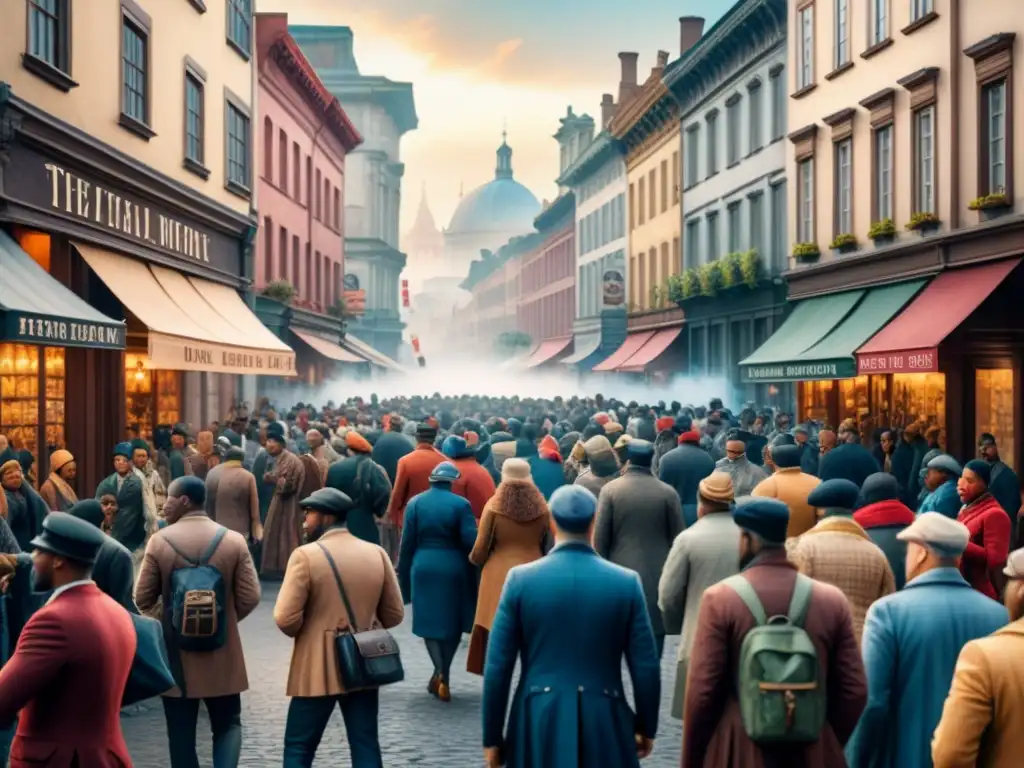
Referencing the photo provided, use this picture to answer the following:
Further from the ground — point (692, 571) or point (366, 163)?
point (366, 163)

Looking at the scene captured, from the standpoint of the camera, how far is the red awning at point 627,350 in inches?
1916

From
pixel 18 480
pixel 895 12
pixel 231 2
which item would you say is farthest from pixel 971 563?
pixel 231 2

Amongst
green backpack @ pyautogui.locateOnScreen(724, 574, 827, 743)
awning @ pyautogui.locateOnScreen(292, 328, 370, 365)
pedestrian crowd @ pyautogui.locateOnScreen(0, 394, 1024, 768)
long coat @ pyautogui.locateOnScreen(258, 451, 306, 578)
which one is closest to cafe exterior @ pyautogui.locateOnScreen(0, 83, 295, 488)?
long coat @ pyautogui.locateOnScreen(258, 451, 306, 578)

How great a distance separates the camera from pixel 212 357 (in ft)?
75.6

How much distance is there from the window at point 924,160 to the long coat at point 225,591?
1857cm

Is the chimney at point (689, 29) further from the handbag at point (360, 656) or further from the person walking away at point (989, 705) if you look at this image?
the person walking away at point (989, 705)

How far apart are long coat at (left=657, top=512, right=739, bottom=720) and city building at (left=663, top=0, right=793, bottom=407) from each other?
24559 millimetres

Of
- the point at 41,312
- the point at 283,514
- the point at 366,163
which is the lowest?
the point at 283,514

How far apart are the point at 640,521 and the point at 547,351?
62.7 metres

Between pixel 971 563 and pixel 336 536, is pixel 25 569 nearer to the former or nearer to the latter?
pixel 336 536

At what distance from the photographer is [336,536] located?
8000 mm

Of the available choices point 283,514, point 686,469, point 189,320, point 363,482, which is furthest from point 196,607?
point 189,320

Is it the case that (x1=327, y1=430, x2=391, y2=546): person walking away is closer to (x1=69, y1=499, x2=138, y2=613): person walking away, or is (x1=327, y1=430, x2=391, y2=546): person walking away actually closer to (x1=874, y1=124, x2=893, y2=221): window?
(x1=69, y1=499, x2=138, y2=613): person walking away

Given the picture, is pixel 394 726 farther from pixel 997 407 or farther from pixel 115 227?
pixel 997 407
